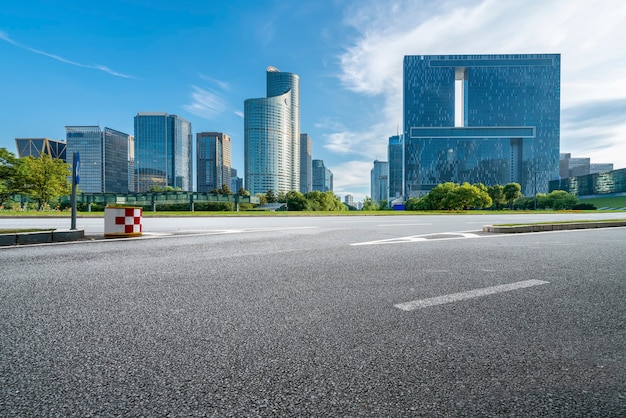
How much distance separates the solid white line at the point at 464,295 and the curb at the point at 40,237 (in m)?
8.82

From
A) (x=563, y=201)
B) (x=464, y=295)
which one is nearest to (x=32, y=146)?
(x=464, y=295)

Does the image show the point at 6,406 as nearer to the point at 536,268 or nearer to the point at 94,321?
the point at 94,321

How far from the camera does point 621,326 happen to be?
2.48 m

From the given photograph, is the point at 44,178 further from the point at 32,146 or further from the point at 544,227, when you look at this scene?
the point at 32,146

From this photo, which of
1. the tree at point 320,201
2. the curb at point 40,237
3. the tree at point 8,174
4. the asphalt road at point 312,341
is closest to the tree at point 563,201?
the tree at point 320,201

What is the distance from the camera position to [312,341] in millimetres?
2162

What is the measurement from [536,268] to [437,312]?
3001 mm

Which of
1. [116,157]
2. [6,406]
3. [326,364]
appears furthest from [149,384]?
[116,157]

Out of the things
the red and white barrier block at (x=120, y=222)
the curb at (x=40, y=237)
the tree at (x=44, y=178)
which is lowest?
the curb at (x=40, y=237)

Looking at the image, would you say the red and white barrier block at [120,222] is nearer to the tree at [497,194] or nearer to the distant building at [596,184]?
the tree at [497,194]

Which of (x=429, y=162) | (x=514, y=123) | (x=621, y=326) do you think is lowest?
(x=621, y=326)

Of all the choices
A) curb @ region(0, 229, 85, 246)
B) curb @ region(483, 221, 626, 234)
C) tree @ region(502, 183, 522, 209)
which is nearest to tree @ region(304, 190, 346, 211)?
tree @ region(502, 183, 522, 209)

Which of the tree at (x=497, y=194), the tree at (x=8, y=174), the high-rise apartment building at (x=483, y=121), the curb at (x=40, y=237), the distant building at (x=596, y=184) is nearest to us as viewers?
the curb at (x=40, y=237)

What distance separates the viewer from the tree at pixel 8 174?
28.5 metres
